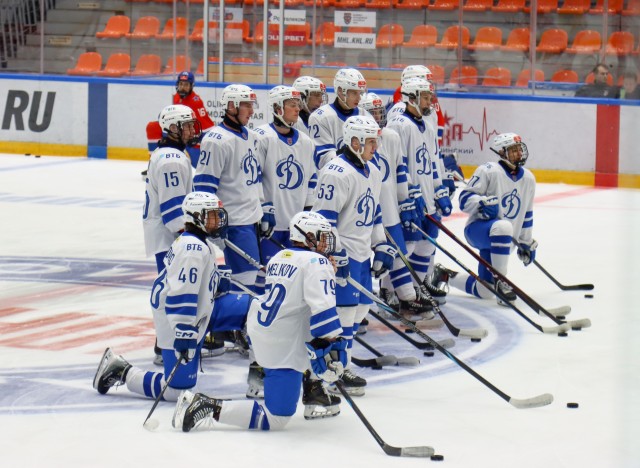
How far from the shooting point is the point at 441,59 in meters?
13.2

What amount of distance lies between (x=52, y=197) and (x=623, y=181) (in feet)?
31.7

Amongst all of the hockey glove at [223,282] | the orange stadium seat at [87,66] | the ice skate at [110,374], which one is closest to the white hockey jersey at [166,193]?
the hockey glove at [223,282]

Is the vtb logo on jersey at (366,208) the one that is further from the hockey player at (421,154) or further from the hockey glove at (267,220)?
the hockey player at (421,154)

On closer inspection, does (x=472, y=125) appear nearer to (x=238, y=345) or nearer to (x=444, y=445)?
(x=238, y=345)

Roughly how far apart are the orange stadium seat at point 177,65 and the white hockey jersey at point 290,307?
10390 millimetres

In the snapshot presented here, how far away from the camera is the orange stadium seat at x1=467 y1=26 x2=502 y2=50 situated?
12.9 m

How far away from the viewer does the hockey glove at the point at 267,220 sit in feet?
19.8

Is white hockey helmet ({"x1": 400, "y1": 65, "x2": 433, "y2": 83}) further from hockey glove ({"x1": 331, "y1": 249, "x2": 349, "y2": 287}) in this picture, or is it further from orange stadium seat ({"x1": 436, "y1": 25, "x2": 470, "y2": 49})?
orange stadium seat ({"x1": 436, "y1": 25, "x2": 470, "y2": 49})

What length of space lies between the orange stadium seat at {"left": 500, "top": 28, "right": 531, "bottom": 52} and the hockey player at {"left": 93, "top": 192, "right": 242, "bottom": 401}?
8531 millimetres

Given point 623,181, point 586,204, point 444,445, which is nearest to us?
point 623,181

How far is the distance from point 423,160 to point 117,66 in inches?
349

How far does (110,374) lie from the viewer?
4934 millimetres

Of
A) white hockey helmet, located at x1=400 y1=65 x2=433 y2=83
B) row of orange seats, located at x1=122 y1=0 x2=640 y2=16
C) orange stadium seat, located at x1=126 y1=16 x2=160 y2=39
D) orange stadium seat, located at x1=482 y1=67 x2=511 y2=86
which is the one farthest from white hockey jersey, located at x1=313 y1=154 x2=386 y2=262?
orange stadium seat, located at x1=126 y1=16 x2=160 y2=39

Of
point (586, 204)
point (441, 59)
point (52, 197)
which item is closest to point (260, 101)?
point (441, 59)
